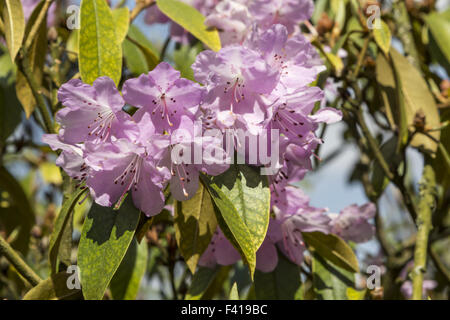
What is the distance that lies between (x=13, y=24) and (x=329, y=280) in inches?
37.4

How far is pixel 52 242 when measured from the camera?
3.29 feet

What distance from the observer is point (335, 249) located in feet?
4.28

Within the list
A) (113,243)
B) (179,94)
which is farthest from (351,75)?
(113,243)

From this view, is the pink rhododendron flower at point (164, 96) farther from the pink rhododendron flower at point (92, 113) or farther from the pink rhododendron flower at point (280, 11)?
the pink rhododendron flower at point (280, 11)

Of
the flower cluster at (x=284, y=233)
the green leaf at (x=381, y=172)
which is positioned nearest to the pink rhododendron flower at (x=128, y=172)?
the flower cluster at (x=284, y=233)

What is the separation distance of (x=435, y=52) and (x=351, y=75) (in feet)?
1.55

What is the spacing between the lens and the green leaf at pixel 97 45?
103cm

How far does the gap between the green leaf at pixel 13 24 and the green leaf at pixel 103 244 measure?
0.39 meters

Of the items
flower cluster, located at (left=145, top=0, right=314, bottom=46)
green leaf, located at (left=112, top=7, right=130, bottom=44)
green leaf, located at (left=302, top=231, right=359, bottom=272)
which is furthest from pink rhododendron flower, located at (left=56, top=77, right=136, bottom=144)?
green leaf, located at (left=302, top=231, right=359, bottom=272)

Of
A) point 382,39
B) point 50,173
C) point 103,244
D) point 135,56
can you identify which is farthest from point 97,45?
point 50,173

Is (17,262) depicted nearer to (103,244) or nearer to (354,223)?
(103,244)

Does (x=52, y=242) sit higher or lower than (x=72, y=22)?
lower

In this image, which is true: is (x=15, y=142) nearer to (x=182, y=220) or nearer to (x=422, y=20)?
(x=182, y=220)

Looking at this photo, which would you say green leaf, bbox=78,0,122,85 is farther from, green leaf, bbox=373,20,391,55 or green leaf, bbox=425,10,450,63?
green leaf, bbox=425,10,450,63
